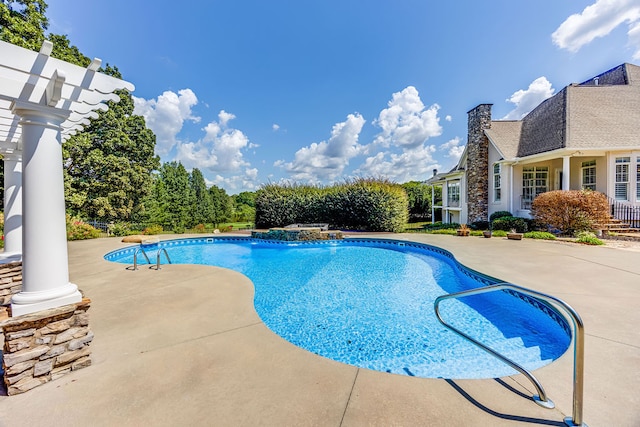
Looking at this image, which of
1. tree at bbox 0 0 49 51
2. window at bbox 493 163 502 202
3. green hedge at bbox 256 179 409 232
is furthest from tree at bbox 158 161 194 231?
window at bbox 493 163 502 202

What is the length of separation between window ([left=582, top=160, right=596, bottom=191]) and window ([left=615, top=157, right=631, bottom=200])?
2.66ft

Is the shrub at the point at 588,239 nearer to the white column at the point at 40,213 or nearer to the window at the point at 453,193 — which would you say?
the window at the point at 453,193

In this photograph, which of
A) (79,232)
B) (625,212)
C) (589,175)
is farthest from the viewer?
(589,175)

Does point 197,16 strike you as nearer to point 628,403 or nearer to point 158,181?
point 628,403

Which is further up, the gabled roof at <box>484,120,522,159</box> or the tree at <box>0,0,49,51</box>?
the tree at <box>0,0,49,51</box>

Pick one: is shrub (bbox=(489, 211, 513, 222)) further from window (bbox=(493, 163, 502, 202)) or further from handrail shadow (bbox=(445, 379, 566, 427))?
handrail shadow (bbox=(445, 379, 566, 427))

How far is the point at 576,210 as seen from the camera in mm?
10289

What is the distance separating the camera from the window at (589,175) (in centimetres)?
1225

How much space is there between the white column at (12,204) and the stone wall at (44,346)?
2795 mm

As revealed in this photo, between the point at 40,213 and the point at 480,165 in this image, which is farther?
the point at 480,165

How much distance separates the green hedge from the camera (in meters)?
14.8

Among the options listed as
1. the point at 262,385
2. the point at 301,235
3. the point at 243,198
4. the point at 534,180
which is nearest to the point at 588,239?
the point at 534,180

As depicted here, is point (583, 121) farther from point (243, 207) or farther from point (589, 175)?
point (243, 207)

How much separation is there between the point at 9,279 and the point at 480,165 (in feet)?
63.2
